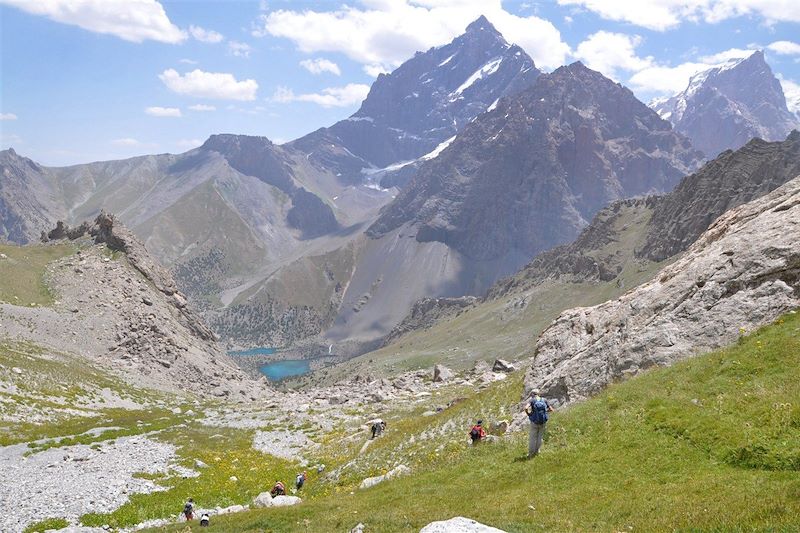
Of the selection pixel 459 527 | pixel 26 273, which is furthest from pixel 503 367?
pixel 26 273

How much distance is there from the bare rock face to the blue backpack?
891cm

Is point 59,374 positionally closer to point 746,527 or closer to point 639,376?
point 639,376

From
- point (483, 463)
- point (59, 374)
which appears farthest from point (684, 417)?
point (59, 374)

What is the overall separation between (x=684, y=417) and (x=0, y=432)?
181 ft

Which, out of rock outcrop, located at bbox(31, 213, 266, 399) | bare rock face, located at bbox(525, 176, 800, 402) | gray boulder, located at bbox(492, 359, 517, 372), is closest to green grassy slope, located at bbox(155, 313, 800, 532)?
bare rock face, located at bbox(525, 176, 800, 402)

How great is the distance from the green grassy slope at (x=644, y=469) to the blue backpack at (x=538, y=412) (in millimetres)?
1638

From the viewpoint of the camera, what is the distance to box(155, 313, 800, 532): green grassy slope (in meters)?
17.1

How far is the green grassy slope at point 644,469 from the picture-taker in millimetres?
17094

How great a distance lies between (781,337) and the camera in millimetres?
25766

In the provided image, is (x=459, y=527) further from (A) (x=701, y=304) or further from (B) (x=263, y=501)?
(A) (x=701, y=304)

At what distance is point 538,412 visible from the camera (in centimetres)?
2570

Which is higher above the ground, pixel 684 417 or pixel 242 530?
pixel 684 417

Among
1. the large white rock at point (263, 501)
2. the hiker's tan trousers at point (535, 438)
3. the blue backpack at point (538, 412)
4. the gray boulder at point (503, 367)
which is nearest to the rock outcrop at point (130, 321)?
the gray boulder at point (503, 367)

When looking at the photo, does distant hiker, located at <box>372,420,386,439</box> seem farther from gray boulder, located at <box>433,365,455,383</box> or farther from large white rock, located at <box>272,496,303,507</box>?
gray boulder, located at <box>433,365,455,383</box>
